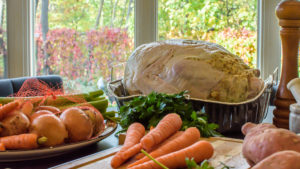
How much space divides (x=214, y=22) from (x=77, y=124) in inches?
98.4

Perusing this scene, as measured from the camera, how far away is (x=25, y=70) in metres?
2.62

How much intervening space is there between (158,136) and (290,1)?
23.7 inches

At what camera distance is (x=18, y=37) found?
2.57 meters

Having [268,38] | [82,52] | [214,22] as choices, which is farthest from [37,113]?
[268,38]

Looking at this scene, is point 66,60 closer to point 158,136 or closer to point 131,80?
point 131,80

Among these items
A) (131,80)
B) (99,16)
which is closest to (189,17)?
(99,16)

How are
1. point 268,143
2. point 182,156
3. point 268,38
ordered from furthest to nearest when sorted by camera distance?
point 268,38, point 182,156, point 268,143

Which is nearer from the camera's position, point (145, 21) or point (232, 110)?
point (232, 110)

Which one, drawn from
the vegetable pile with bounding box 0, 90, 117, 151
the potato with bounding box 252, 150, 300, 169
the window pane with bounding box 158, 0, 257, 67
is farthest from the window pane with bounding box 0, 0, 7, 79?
the potato with bounding box 252, 150, 300, 169

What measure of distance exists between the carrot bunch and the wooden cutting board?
0.03 m

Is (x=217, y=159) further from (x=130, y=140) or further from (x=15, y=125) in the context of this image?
(x=15, y=125)

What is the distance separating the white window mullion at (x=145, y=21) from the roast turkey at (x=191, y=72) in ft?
5.73

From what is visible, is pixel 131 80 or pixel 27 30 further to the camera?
pixel 27 30

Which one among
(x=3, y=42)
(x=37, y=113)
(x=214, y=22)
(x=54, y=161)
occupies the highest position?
(x=214, y=22)
